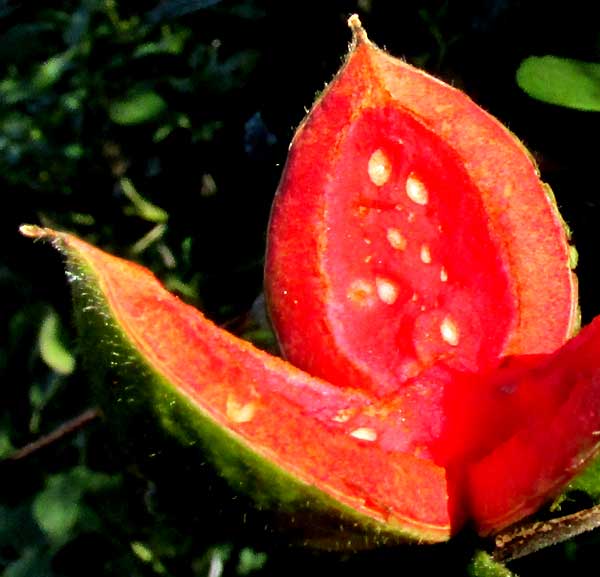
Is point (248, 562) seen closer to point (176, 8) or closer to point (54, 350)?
point (54, 350)

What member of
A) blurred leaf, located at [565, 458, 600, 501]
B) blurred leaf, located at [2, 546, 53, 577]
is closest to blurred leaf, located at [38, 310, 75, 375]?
blurred leaf, located at [2, 546, 53, 577]

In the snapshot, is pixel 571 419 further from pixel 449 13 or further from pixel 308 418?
pixel 449 13

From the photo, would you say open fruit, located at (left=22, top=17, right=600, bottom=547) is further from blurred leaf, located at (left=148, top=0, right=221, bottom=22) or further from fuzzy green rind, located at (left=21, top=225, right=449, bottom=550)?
blurred leaf, located at (left=148, top=0, right=221, bottom=22)

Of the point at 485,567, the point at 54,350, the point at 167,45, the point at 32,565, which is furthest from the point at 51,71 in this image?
the point at 485,567

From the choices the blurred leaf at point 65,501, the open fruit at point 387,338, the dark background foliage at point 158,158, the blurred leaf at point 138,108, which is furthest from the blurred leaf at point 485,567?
the blurred leaf at point 138,108

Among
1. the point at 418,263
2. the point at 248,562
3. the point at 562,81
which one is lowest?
the point at 248,562

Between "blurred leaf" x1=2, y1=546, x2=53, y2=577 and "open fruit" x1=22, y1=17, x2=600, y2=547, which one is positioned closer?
"open fruit" x1=22, y1=17, x2=600, y2=547

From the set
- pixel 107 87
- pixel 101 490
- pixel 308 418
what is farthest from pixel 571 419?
pixel 107 87

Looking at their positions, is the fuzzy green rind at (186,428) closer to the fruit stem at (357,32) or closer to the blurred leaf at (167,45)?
the fruit stem at (357,32)
